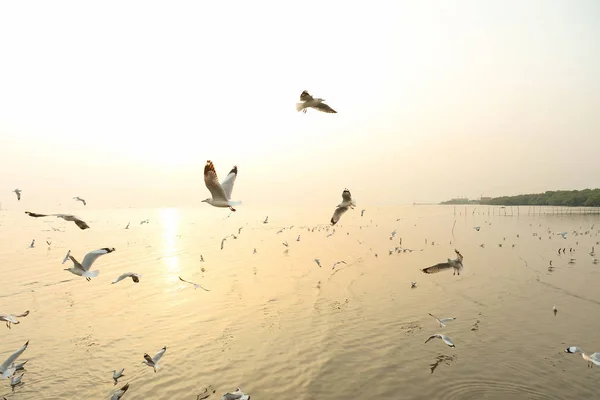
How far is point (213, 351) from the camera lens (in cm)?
Result: 1456

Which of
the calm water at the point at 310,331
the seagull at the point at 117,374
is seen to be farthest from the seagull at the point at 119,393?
the seagull at the point at 117,374

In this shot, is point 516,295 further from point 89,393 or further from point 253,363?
point 89,393

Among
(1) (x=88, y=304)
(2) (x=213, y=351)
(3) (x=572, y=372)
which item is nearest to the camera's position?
(3) (x=572, y=372)

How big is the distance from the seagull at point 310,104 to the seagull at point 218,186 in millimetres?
2649

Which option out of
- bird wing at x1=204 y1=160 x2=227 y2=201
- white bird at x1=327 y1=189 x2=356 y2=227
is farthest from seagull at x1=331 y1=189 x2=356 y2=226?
bird wing at x1=204 y1=160 x2=227 y2=201

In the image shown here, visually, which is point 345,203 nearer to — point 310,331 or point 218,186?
point 218,186

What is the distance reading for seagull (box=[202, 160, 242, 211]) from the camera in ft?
28.0

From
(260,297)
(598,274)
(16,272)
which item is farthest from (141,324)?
(598,274)

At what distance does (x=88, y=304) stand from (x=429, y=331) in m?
20.8

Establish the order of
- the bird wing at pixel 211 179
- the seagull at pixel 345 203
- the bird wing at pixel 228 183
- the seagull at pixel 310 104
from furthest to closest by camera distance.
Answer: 1. the seagull at pixel 345 203
2. the bird wing at pixel 228 183
3. the bird wing at pixel 211 179
4. the seagull at pixel 310 104

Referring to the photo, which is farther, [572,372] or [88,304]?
[88,304]

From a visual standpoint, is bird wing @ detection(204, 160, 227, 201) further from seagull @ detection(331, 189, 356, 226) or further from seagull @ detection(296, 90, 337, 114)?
seagull @ detection(331, 189, 356, 226)

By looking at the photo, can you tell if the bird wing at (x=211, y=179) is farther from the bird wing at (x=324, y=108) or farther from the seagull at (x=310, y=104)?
the bird wing at (x=324, y=108)

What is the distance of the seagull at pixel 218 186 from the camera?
8.54 metres
